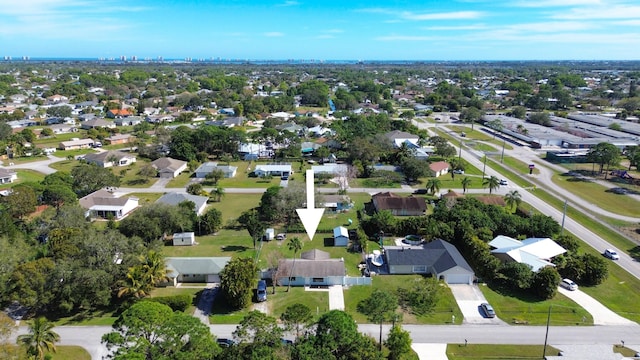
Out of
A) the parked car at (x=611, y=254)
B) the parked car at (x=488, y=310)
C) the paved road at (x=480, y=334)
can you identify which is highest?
the parked car at (x=611, y=254)

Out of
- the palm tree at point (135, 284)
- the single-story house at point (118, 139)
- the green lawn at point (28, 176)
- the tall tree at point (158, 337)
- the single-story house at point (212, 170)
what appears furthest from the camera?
the single-story house at point (118, 139)

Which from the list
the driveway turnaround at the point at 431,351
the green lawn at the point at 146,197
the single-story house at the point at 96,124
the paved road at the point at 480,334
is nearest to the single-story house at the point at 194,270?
the paved road at the point at 480,334

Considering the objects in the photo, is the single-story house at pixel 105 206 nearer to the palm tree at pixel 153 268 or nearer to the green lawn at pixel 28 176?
the palm tree at pixel 153 268

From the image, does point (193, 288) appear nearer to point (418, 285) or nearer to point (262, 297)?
point (262, 297)

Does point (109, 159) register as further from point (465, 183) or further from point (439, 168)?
point (465, 183)

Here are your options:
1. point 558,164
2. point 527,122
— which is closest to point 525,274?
point 558,164

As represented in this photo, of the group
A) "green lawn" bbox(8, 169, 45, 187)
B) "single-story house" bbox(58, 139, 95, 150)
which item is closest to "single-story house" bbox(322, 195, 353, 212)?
"green lawn" bbox(8, 169, 45, 187)

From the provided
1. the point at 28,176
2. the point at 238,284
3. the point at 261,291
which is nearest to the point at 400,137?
the point at 261,291
